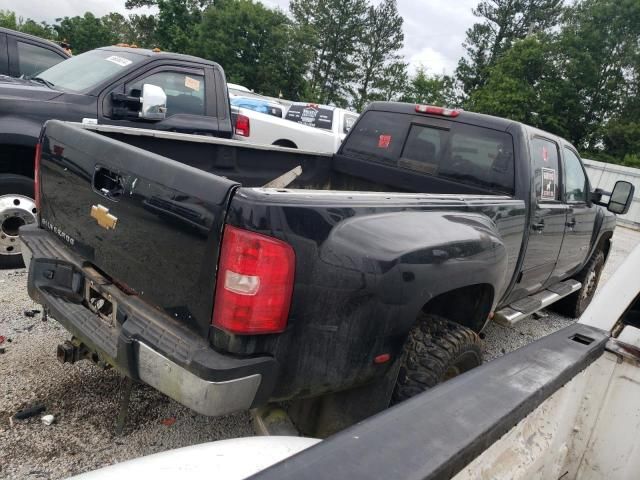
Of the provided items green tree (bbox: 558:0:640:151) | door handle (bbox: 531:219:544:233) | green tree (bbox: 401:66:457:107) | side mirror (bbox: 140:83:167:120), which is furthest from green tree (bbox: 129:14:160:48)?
door handle (bbox: 531:219:544:233)

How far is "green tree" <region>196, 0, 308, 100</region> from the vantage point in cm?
4156

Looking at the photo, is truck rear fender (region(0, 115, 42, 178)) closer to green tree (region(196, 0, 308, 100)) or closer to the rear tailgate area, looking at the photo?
the rear tailgate area

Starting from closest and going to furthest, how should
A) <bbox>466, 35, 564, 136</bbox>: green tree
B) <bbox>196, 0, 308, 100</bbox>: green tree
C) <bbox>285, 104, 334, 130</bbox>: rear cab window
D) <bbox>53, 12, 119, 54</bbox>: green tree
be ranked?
<bbox>285, 104, 334, 130</bbox>: rear cab window → <bbox>466, 35, 564, 136</bbox>: green tree → <bbox>196, 0, 308, 100</bbox>: green tree → <bbox>53, 12, 119, 54</bbox>: green tree

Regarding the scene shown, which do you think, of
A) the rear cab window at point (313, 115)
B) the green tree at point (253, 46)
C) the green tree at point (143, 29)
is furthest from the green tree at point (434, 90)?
the rear cab window at point (313, 115)

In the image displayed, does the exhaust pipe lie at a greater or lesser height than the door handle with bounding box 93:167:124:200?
lesser

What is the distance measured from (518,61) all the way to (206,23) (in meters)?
24.6

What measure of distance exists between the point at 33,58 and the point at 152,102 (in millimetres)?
2525

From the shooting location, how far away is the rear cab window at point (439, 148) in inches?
139

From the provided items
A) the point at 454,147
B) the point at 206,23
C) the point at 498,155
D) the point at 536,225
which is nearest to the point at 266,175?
the point at 454,147

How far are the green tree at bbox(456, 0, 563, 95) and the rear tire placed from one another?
148ft

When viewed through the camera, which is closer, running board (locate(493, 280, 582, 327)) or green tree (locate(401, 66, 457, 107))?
running board (locate(493, 280, 582, 327))

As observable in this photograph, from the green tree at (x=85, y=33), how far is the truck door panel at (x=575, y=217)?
193ft

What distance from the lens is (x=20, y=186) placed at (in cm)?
414

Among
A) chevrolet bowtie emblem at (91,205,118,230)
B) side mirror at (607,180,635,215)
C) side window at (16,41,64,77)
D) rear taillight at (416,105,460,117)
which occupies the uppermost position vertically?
rear taillight at (416,105,460,117)
